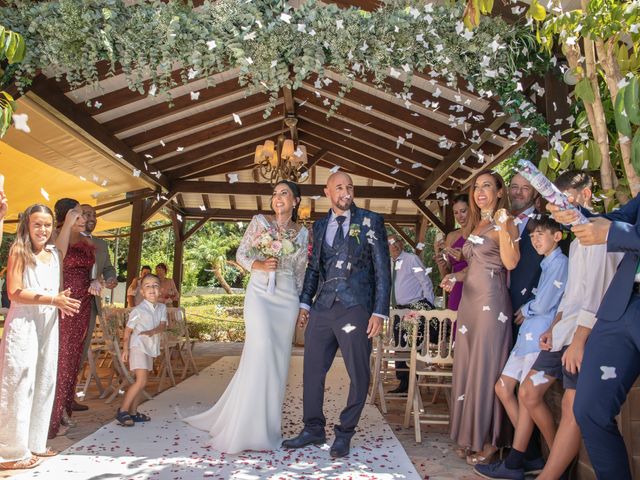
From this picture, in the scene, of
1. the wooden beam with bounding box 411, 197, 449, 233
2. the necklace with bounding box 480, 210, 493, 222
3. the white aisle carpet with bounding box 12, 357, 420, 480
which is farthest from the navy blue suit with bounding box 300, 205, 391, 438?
the wooden beam with bounding box 411, 197, 449, 233

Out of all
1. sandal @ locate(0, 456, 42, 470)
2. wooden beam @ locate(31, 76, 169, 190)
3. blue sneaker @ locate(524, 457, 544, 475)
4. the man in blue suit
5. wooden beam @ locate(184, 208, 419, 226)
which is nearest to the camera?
the man in blue suit

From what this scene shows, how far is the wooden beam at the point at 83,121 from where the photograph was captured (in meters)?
6.04

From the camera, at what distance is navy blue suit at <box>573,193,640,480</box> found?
2.31m

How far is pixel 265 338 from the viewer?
4035mm

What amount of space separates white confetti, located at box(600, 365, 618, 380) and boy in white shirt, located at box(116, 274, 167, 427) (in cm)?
341

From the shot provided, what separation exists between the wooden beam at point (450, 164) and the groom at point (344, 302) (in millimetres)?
2723

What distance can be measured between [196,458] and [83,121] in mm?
4899

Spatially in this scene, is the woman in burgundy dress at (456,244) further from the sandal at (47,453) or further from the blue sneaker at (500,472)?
the sandal at (47,453)

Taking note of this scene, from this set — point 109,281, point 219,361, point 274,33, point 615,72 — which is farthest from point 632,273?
point 219,361

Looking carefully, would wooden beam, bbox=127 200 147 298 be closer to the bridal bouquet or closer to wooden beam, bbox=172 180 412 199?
wooden beam, bbox=172 180 412 199

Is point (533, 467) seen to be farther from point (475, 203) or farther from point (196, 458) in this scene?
point (196, 458)

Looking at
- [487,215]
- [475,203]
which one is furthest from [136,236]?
[487,215]

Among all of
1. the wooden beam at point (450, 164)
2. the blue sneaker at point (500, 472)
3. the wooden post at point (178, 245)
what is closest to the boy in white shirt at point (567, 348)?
the blue sneaker at point (500, 472)

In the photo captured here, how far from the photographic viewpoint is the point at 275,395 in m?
3.99
